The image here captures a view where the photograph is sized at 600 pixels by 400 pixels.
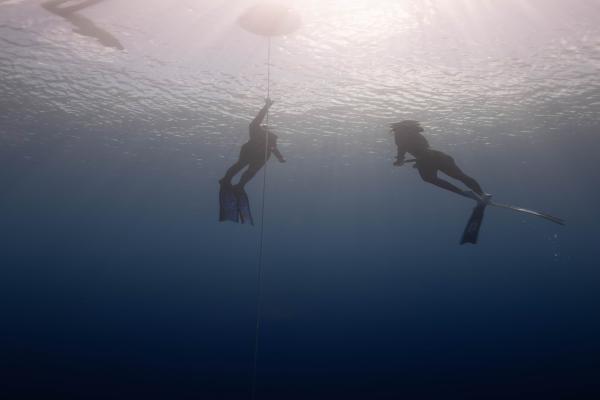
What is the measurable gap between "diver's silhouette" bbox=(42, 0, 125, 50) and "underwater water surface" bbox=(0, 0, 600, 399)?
9.2 inches

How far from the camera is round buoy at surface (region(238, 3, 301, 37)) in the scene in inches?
294

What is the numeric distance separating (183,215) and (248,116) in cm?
3828

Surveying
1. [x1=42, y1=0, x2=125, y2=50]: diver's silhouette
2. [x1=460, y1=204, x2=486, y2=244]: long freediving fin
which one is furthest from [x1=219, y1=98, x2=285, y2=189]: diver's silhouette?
[x1=42, y1=0, x2=125, y2=50]: diver's silhouette

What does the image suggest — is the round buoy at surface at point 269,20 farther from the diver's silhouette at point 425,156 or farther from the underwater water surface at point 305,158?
the diver's silhouette at point 425,156

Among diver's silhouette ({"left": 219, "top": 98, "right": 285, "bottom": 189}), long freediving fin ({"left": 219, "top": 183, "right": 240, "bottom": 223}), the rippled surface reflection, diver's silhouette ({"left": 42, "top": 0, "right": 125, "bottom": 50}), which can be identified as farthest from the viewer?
the rippled surface reflection

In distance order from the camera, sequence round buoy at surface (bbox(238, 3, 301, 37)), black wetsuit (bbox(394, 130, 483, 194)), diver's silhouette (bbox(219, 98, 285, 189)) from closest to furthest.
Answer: diver's silhouette (bbox(219, 98, 285, 189)), black wetsuit (bbox(394, 130, 483, 194)), round buoy at surface (bbox(238, 3, 301, 37))

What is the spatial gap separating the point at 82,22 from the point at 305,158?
13604mm

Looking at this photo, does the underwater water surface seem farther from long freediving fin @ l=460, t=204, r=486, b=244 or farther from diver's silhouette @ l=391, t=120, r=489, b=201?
long freediving fin @ l=460, t=204, r=486, b=244

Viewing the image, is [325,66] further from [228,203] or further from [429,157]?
[228,203]

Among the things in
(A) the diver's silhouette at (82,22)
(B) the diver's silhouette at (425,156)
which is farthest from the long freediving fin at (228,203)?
(A) the diver's silhouette at (82,22)

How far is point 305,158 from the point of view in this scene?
20.5m

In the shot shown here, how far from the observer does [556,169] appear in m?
22.7

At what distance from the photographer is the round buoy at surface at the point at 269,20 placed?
746cm

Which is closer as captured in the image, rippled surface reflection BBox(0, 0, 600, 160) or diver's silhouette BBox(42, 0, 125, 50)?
diver's silhouette BBox(42, 0, 125, 50)
